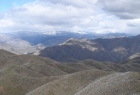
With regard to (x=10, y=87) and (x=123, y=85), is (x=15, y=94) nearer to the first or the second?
(x=10, y=87)

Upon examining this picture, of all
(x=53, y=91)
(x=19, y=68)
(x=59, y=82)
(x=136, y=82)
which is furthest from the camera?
(x=19, y=68)

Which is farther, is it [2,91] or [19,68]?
[19,68]

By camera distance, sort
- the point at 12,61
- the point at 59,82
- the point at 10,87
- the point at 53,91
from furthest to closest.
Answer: the point at 12,61 → the point at 10,87 → the point at 59,82 → the point at 53,91

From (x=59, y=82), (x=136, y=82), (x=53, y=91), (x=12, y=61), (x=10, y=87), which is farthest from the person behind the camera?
(x=12, y=61)

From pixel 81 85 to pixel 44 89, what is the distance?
51.9 feet

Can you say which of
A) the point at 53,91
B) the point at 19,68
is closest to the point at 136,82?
the point at 53,91

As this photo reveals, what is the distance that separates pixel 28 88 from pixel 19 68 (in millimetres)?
40033

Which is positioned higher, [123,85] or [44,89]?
[123,85]

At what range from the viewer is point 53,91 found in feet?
294

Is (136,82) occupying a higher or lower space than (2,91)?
higher

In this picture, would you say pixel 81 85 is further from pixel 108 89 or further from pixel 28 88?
pixel 108 89

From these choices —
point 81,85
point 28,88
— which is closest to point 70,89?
point 81,85

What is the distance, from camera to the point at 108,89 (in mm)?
55750

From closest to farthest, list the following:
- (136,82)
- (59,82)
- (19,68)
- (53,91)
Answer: (136,82), (53,91), (59,82), (19,68)
